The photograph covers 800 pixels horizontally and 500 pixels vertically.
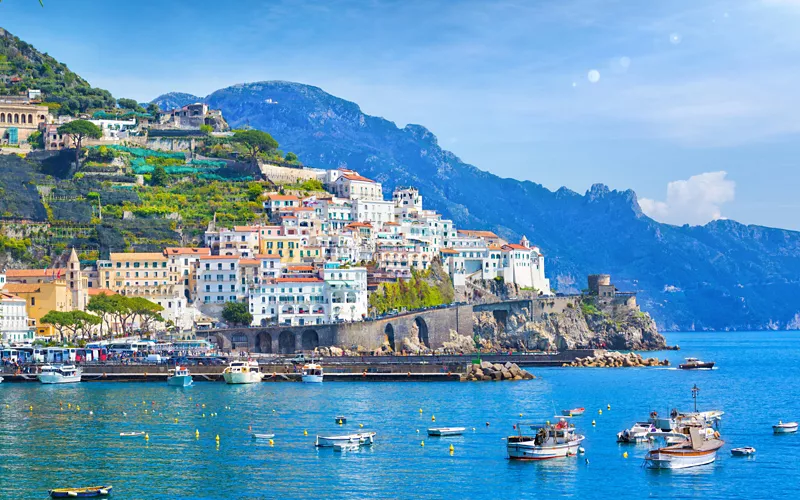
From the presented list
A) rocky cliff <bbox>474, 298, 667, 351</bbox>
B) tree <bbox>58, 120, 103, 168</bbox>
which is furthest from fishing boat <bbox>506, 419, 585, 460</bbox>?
tree <bbox>58, 120, 103, 168</bbox>

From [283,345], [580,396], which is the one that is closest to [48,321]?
[283,345]

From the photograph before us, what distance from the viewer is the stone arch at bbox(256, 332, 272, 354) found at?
369 feet

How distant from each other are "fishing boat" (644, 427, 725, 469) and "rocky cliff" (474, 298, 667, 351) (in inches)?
2934

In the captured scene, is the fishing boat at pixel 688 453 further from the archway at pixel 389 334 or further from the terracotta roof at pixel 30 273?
the terracotta roof at pixel 30 273

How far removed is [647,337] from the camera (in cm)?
15225

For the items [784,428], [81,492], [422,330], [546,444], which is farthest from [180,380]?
[784,428]

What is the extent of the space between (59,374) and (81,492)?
48.8 metres

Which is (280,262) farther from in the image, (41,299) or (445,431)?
(445,431)

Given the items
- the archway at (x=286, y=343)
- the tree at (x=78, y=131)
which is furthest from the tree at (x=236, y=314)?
the tree at (x=78, y=131)

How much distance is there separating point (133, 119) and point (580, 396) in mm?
91943

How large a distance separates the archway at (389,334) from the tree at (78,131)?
1798 inches

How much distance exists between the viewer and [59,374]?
9162cm

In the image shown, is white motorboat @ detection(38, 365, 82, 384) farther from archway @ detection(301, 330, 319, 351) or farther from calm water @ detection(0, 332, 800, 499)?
archway @ detection(301, 330, 319, 351)

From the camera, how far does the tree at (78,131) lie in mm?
140000
